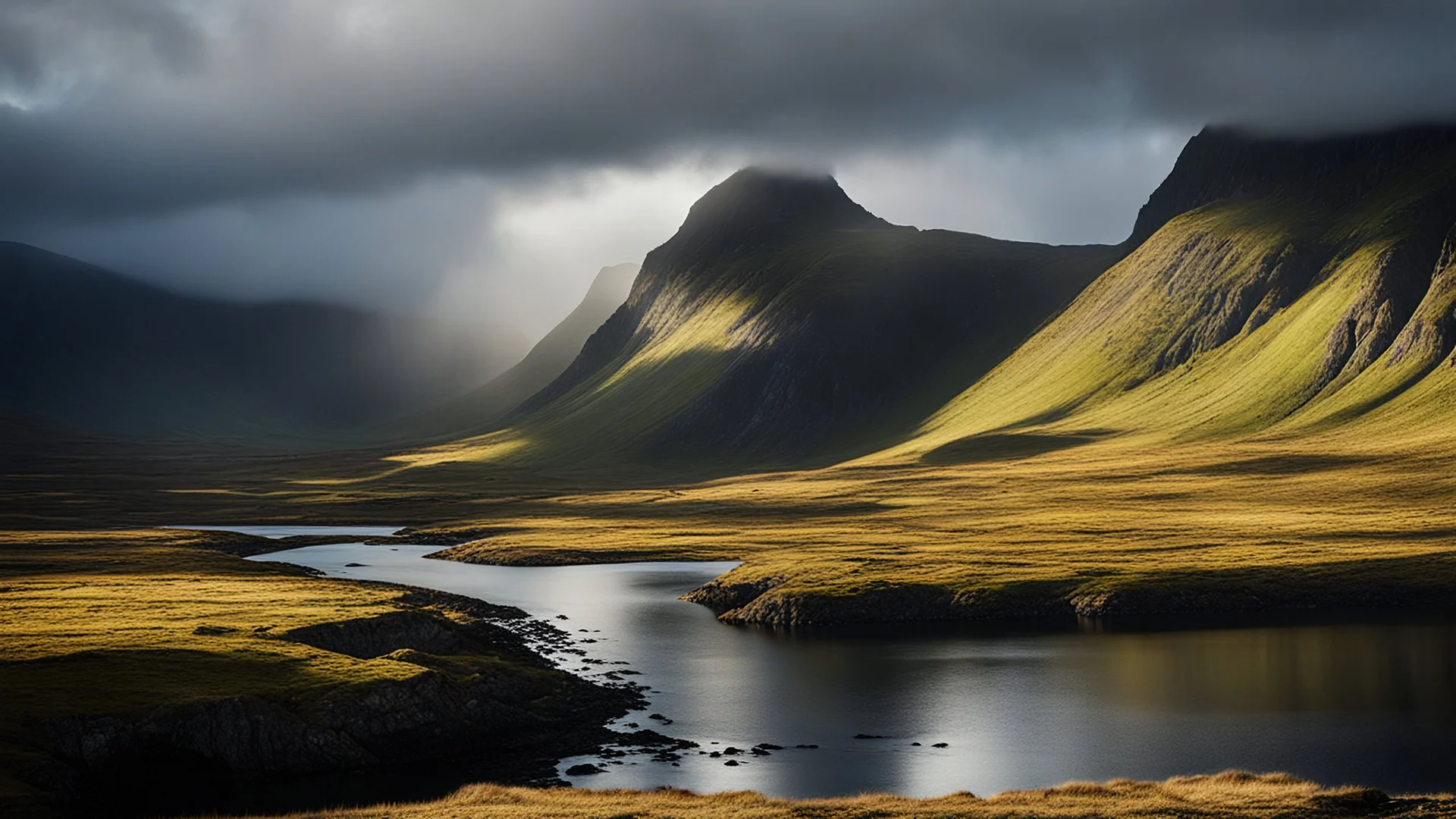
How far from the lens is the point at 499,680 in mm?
78000

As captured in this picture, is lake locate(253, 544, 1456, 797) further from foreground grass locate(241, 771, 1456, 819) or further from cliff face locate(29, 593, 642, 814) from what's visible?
foreground grass locate(241, 771, 1456, 819)

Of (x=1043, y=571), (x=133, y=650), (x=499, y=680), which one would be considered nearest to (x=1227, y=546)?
(x=1043, y=571)

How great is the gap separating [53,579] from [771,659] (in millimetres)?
67363

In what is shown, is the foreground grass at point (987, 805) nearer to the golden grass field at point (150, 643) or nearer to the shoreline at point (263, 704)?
the shoreline at point (263, 704)

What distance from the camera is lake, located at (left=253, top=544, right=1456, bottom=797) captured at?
6272cm

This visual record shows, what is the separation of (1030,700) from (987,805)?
2775 cm

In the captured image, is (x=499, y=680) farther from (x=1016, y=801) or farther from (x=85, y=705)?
(x=1016, y=801)

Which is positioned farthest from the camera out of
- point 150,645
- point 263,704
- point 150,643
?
point 150,643

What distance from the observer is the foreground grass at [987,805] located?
48.7 meters

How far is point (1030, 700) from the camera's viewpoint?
3054 inches

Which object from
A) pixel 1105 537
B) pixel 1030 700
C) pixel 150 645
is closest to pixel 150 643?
pixel 150 645

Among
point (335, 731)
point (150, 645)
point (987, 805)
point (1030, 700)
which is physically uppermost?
point (150, 645)

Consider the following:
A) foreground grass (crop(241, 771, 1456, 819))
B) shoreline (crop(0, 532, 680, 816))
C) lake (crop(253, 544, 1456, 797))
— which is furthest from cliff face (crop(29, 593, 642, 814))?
foreground grass (crop(241, 771, 1456, 819))

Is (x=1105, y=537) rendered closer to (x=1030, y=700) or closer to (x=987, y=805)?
(x=1030, y=700)
